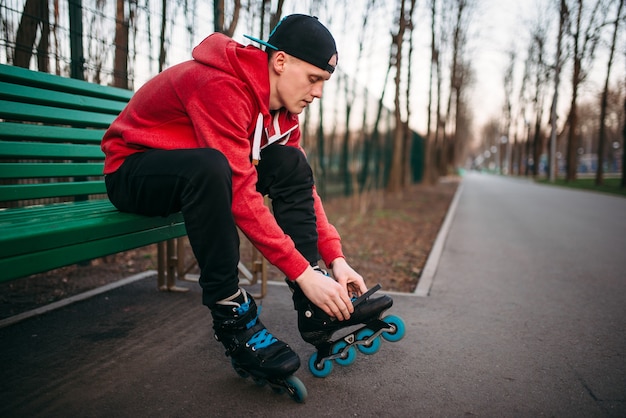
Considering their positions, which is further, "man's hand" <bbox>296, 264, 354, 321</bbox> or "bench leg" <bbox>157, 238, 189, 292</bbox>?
"bench leg" <bbox>157, 238, 189, 292</bbox>

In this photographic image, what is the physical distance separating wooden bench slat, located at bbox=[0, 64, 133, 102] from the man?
0.78 metres

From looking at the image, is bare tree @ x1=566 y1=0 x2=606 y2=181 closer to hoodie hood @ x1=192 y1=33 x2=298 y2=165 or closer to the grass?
the grass

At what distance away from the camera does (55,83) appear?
94.0 inches

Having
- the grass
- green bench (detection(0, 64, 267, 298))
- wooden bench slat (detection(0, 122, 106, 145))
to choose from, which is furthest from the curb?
the grass

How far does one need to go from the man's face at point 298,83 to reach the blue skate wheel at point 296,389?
42.1 inches

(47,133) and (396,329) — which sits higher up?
(47,133)

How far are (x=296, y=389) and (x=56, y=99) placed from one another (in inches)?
75.4

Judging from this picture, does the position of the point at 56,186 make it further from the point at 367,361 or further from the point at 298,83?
the point at 367,361

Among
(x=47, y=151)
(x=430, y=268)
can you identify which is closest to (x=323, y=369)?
(x=47, y=151)

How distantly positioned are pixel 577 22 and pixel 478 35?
529 centimetres

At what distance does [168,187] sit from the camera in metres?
1.61

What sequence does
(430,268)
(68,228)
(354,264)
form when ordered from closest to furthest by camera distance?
(68,228), (430,268), (354,264)

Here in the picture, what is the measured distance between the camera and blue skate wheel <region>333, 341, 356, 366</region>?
6.28 ft

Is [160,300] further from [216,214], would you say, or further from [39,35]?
[39,35]
